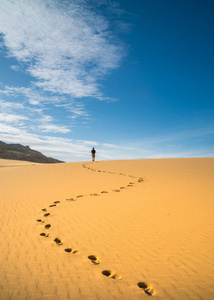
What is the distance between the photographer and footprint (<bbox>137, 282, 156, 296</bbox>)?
90.1 inches

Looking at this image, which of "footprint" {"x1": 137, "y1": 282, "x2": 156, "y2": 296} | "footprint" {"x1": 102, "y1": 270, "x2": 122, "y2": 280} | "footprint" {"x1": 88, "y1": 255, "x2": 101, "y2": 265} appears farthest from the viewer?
"footprint" {"x1": 88, "y1": 255, "x2": 101, "y2": 265}

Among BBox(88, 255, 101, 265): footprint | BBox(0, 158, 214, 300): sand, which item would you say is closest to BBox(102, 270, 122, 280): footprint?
BBox(0, 158, 214, 300): sand

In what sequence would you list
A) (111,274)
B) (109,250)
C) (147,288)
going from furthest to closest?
(109,250)
(111,274)
(147,288)

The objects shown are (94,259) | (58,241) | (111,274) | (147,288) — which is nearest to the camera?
(147,288)

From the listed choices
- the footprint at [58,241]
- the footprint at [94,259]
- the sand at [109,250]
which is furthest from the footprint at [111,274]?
the footprint at [58,241]

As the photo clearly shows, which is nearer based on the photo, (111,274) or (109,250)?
(111,274)

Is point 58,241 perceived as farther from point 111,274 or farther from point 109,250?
point 111,274

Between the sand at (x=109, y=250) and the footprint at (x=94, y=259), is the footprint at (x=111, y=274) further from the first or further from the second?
the footprint at (x=94, y=259)

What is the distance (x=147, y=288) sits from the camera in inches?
93.6

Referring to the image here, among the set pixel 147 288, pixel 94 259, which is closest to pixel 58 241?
pixel 94 259

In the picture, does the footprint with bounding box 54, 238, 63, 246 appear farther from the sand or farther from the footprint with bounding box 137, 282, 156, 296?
the footprint with bounding box 137, 282, 156, 296

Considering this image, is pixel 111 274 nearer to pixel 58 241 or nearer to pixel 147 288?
pixel 147 288

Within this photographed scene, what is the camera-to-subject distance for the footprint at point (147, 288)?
90.1 inches

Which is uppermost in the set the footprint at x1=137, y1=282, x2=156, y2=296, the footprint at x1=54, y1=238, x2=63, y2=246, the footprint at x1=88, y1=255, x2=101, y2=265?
the footprint at x1=137, y1=282, x2=156, y2=296
